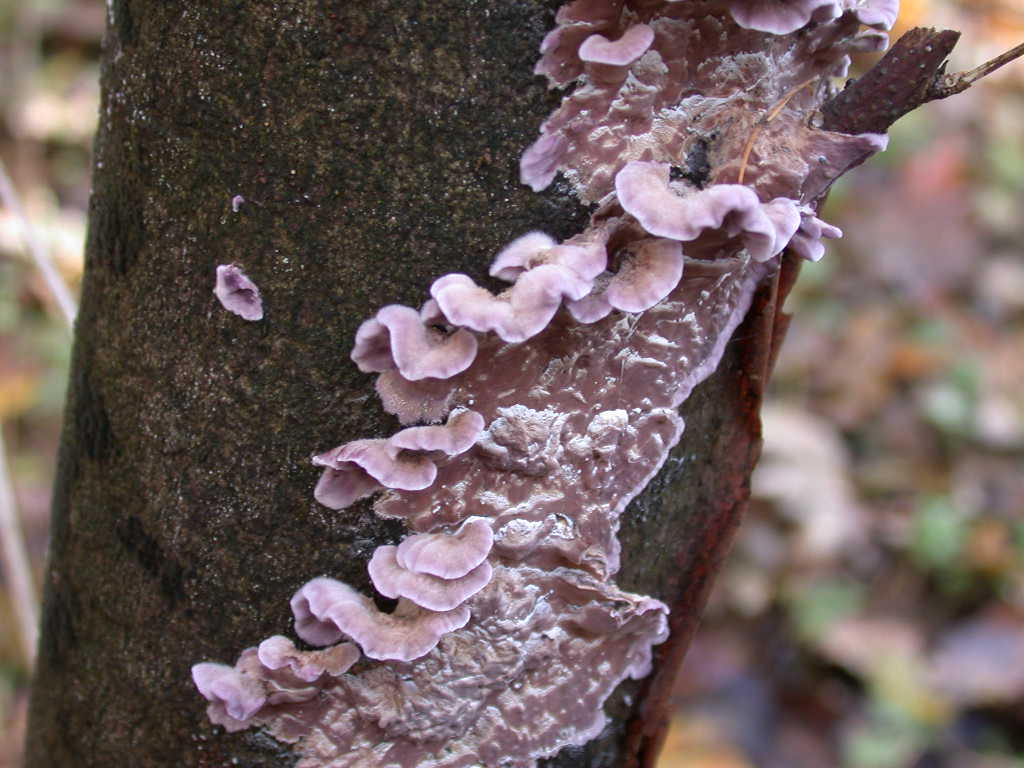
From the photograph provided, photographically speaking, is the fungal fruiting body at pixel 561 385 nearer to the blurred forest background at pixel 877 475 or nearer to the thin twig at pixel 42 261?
the thin twig at pixel 42 261

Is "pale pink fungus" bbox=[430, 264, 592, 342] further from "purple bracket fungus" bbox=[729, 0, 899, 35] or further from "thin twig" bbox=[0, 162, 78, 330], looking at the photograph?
"thin twig" bbox=[0, 162, 78, 330]

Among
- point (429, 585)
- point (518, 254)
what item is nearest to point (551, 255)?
point (518, 254)

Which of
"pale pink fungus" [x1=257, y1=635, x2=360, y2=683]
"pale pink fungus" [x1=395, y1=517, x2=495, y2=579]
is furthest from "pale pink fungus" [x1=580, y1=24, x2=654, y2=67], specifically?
"pale pink fungus" [x1=257, y1=635, x2=360, y2=683]

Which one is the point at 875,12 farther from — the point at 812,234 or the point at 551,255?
the point at 551,255

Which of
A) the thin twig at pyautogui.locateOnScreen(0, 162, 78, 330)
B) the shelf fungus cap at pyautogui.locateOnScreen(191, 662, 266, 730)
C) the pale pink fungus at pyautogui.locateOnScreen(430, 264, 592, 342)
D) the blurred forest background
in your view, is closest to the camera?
the pale pink fungus at pyautogui.locateOnScreen(430, 264, 592, 342)

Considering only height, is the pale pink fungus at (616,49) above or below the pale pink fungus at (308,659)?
above

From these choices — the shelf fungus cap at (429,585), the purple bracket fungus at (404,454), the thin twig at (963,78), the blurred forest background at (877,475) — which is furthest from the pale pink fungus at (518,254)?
the blurred forest background at (877,475)

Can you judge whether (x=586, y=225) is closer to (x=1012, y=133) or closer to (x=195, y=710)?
(x=195, y=710)
